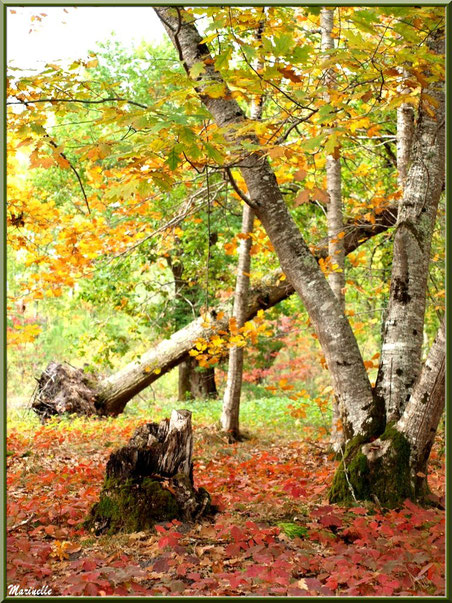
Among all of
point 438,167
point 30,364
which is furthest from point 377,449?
point 30,364

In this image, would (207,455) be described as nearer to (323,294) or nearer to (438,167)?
(323,294)

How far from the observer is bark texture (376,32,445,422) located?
4020mm

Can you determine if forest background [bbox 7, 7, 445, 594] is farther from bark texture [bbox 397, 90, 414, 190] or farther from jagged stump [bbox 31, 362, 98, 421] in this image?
jagged stump [bbox 31, 362, 98, 421]

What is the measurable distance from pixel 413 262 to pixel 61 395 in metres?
7.45

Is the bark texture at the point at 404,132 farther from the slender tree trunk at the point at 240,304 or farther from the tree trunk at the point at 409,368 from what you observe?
the slender tree trunk at the point at 240,304

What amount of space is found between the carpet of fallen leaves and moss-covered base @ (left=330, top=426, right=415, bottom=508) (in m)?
0.12

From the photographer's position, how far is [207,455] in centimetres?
660

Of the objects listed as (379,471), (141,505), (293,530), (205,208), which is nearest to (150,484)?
(141,505)

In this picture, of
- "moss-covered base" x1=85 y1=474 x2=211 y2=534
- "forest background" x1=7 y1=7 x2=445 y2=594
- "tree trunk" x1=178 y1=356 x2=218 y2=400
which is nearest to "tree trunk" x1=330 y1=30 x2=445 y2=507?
"forest background" x1=7 y1=7 x2=445 y2=594

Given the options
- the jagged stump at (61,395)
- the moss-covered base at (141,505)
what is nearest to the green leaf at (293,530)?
the moss-covered base at (141,505)

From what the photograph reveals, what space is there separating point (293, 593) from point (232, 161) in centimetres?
274

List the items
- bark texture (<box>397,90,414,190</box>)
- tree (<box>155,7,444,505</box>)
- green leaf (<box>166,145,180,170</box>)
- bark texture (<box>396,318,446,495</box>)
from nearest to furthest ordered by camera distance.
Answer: green leaf (<box>166,145,180,170</box>) → bark texture (<box>396,318,446,495</box>) → tree (<box>155,7,444,505</box>) → bark texture (<box>397,90,414,190</box>)

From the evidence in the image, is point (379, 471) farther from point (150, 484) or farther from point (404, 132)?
point (404, 132)

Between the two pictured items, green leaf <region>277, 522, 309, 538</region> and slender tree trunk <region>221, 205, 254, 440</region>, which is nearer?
green leaf <region>277, 522, 309, 538</region>
